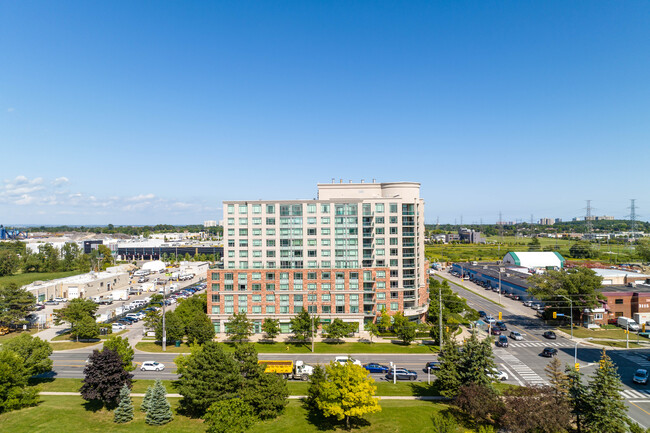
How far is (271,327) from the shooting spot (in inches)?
2721

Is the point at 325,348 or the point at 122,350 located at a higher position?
the point at 122,350

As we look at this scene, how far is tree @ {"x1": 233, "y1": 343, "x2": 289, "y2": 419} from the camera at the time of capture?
40.9 m

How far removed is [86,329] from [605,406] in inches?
3108

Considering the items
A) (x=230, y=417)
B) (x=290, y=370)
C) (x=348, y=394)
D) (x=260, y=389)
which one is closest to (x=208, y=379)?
(x=260, y=389)

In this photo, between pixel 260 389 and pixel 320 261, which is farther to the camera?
pixel 320 261

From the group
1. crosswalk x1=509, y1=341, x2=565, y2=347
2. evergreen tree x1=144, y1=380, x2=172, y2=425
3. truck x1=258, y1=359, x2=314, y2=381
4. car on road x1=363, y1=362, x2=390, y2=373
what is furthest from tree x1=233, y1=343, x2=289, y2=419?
crosswalk x1=509, y1=341, x2=565, y2=347

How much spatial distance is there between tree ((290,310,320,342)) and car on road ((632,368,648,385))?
48384 millimetres

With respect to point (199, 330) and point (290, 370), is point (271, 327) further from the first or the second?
point (290, 370)

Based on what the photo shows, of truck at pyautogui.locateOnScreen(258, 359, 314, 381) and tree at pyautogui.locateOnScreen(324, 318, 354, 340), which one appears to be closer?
truck at pyautogui.locateOnScreen(258, 359, 314, 381)

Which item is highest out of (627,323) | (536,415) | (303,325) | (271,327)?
(536,415)

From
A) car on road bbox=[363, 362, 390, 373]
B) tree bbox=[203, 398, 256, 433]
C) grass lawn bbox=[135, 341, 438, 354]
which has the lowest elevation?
grass lawn bbox=[135, 341, 438, 354]

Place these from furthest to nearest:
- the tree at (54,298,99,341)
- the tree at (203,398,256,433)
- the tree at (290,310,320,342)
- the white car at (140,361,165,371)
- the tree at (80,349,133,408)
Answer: the tree at (54,298,99,341) < the tree at (290,310,320,342) < the white car at (140,361,165,371) < the tree at (80,349,133,408) < the tree at (203,398,256,433)

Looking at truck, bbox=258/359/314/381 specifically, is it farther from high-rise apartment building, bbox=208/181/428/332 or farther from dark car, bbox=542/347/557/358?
dark car, bbox=542/347/557/358

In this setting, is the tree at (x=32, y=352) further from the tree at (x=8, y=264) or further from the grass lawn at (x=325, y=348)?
the tree at (x=8, y=264)
